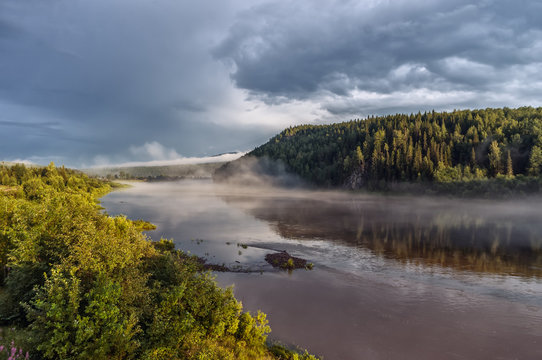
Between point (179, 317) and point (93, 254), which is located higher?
point (93, 254)

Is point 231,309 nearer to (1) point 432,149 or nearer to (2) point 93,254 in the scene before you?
(2) point 93,254

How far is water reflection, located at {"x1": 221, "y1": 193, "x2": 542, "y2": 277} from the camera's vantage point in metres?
47.8

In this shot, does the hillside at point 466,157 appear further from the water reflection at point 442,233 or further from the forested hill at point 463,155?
the water reflection at point 442,233

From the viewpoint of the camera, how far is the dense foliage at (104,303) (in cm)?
1285

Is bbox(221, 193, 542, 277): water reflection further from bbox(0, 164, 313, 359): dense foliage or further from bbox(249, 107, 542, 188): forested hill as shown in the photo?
bbox(249, 107, 542, 188): forested hill

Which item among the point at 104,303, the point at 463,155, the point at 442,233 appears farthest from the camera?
the point at 463,155

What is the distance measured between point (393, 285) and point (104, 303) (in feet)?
105

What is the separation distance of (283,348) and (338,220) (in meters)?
69.2

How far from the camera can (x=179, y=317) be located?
16.9m

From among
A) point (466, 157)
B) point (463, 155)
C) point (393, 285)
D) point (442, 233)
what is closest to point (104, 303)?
point (393, 285)

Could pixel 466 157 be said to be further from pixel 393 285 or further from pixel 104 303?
pixel 104 303

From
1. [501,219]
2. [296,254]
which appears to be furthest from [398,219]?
[296,254]

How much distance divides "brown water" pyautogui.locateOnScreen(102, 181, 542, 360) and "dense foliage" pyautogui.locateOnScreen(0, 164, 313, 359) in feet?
26.2

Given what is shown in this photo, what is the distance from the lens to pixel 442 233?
224 ft
